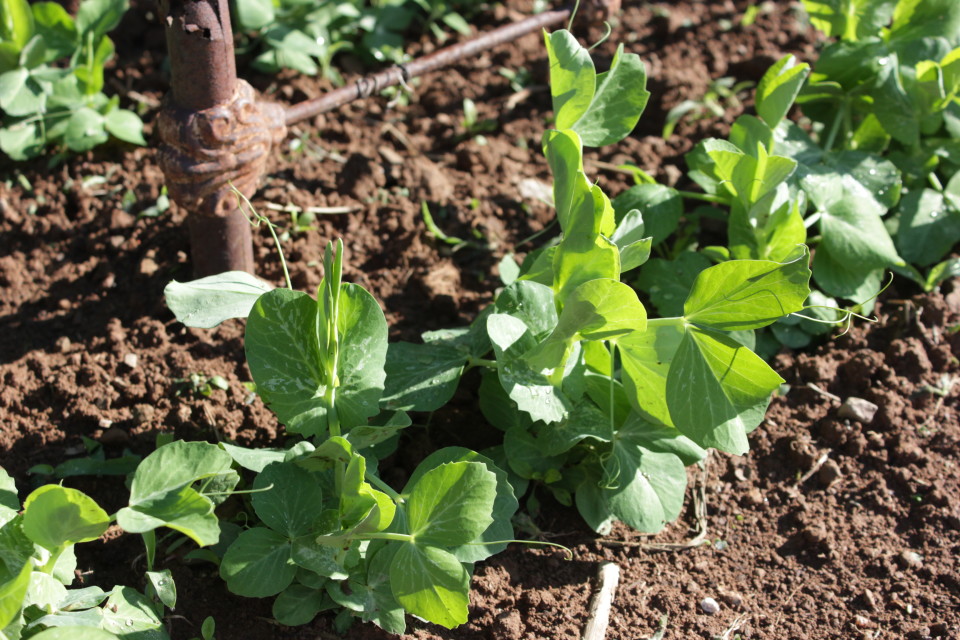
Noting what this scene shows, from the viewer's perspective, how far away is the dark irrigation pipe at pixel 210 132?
1.71 meters

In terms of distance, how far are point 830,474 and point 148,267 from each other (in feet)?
4.89

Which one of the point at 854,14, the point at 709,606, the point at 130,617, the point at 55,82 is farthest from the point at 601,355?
the point at 55,82

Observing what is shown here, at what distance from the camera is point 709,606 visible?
1669 millimetres

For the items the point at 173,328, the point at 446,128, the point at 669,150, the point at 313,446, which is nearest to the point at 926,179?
the point at 669,150

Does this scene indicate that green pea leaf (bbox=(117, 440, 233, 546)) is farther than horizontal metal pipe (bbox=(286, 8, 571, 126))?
No

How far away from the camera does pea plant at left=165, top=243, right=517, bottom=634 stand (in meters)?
1.42

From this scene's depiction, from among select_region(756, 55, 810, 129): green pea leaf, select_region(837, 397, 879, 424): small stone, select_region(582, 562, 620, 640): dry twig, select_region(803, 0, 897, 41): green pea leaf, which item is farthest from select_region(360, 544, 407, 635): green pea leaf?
select_region(803, 0, 897, 41): green pea leaf

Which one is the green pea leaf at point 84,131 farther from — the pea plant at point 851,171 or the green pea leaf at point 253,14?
the pea plant at point 851,171

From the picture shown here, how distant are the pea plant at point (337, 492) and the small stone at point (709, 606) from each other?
39 centimetres

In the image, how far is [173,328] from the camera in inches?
76.9

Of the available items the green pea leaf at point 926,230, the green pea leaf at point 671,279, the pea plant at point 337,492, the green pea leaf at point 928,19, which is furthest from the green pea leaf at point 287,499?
the green pea leaf at point 928,19

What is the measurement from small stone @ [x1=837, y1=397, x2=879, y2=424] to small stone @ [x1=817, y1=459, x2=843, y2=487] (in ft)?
0.45

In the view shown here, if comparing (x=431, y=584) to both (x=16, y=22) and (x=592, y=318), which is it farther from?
(x=16, y=22)

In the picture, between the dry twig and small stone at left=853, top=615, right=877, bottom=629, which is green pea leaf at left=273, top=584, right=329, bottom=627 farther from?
small stone at left=853, top=615, right=877, bottom=629
